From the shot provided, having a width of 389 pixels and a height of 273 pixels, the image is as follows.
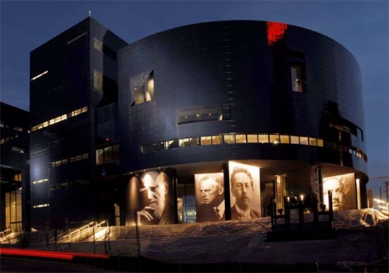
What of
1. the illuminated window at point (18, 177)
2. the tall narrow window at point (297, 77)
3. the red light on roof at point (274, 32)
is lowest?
the illuminated window at point (18, 177)

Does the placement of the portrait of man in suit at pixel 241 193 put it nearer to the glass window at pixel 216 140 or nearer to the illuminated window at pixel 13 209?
the glass window at pixel 216 140

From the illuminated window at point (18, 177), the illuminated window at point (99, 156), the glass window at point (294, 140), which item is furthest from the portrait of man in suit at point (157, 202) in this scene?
the illuminated window at point (18, 177)

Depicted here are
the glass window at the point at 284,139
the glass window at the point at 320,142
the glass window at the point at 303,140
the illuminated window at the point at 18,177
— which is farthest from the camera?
the illuminated window at the point at 18,177

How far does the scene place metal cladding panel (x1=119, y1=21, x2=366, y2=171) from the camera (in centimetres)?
6241

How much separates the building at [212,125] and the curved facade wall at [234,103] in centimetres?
12

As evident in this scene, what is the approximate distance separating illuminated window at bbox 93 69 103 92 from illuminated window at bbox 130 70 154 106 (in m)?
10.4

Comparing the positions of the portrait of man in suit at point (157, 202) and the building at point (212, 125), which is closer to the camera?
the building at point (212, 125)

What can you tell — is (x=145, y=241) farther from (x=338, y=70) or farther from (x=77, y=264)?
(x=338, y=70)

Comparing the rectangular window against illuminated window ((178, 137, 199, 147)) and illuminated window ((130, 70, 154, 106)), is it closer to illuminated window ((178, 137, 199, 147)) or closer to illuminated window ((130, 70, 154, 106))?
illuminated window ((178, 137, 199, 147))

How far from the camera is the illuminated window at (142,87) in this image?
67.6 metres

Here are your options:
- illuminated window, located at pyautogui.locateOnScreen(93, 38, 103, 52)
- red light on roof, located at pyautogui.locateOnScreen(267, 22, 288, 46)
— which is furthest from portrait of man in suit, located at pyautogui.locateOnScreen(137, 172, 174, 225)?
illuminated window, located at pyautogui.locateOnScreen(93, 38, 103, 52)

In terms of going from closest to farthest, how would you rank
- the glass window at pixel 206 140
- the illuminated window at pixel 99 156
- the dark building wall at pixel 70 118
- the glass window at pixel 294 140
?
the glass window at pixel 206 140 < the glass window at pixel 294 140 < the illuminated window at pixel 99 156 < the dark building wall at pixel 70 118

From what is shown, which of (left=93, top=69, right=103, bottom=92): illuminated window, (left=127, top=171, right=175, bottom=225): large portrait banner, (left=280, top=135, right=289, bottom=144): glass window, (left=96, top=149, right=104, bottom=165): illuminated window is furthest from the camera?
(left=93, top=69, right=103, bottom=92): illuminated window

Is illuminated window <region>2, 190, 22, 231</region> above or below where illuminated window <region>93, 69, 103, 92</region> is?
below
